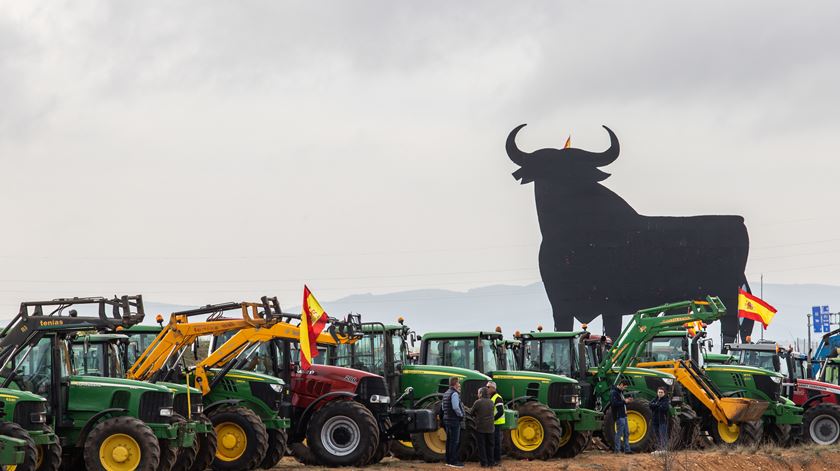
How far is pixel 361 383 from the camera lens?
2503cm

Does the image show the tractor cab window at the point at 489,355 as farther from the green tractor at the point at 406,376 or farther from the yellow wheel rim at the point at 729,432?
the yellow wheel rim at the point at 729,432

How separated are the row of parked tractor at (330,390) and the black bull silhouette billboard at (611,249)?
1665 cm

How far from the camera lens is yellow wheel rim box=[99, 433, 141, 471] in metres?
20.5

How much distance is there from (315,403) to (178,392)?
3172 millimetres

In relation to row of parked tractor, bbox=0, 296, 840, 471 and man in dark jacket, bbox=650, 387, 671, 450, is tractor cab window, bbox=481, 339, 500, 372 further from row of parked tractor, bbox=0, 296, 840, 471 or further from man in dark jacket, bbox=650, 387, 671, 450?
man in dark jacket, bbox=650, 387, 671, 450

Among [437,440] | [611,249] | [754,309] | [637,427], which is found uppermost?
[611,249]

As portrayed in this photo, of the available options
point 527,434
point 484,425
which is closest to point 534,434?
point 527,434

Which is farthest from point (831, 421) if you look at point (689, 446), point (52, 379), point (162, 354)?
point (52, 379)

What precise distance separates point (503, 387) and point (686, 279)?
24907 millimetres

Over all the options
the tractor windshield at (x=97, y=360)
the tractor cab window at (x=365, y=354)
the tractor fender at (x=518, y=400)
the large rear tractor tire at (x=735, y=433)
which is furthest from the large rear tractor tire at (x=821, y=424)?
A: the tractor windshield at (x=97, y=360)

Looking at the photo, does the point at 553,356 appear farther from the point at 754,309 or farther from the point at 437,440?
the point at 754,309

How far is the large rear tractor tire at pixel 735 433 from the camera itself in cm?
3167

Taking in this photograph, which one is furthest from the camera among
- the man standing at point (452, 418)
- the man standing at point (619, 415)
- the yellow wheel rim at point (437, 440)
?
the man standing at point (619, 415)

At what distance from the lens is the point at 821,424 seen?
33.6 m
